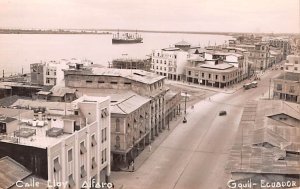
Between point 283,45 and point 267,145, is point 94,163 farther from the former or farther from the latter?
point 283,45

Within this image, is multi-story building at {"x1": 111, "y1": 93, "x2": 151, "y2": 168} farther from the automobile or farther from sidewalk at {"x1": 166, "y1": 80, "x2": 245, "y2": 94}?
sidewalk at {"x1": 166, "y1": 80, "x2": 245, "y2": 94}

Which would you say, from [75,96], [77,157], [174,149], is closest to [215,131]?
[174,149]

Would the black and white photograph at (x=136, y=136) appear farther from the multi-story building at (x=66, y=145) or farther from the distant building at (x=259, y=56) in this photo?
the distant building at (x=259, y=56)

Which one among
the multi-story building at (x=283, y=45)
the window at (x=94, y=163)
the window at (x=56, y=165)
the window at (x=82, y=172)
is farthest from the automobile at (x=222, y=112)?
the multi-story building at (x=283, y=45)

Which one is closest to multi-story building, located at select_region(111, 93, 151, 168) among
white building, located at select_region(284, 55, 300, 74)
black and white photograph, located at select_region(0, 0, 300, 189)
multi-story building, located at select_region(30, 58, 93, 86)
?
black and white photograph, located at select_region(0, 0, 300, 189)

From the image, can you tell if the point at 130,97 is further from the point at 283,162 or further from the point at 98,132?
the point at 283,162

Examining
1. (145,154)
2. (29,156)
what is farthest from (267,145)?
(29,156)

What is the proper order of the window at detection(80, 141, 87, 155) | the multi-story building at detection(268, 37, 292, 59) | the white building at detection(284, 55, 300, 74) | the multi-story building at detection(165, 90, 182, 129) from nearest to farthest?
the window at detection(80, 141, 87, 155) < the multi-story building at detection(165, 90, 182, 129) < the white building at detection(284, 55, 300, 74) < the multi-story building at detection(268, 37, 292, 59)
